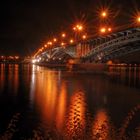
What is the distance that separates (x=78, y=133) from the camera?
48.1 ft

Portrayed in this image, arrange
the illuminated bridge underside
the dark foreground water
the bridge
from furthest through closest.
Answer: the bridge → the illuminated bridge underside → the dark foreground water

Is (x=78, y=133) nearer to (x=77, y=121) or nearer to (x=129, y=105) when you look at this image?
(x=77, y=121)

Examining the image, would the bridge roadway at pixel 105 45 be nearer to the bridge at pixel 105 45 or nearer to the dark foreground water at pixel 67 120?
the bridge at pixel 105 45

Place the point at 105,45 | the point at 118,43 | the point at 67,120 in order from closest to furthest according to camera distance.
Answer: the point at 67,120
the point at 118,43
the point at 105,45

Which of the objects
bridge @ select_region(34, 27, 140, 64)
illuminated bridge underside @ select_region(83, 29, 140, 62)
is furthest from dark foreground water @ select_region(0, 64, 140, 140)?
illuminated bridge underside @ select_region(83, 29, 140, 62)

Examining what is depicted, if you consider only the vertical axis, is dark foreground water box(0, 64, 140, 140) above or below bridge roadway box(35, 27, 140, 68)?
below

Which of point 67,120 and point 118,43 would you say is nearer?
point 67,120

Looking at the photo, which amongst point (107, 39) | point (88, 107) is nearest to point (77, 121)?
point (88, 107)

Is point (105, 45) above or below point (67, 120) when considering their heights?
above

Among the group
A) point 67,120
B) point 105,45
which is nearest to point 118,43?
point 105,45

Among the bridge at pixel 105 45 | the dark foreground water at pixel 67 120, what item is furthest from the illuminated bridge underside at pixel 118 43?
the dark foreground water at pixel 67 120

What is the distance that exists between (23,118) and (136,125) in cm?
640

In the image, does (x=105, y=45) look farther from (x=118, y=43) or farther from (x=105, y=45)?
(x=118, y=43)

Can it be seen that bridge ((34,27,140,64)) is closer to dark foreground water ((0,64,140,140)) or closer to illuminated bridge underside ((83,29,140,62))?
illuminated bridge underside ((83,29,140,62))
